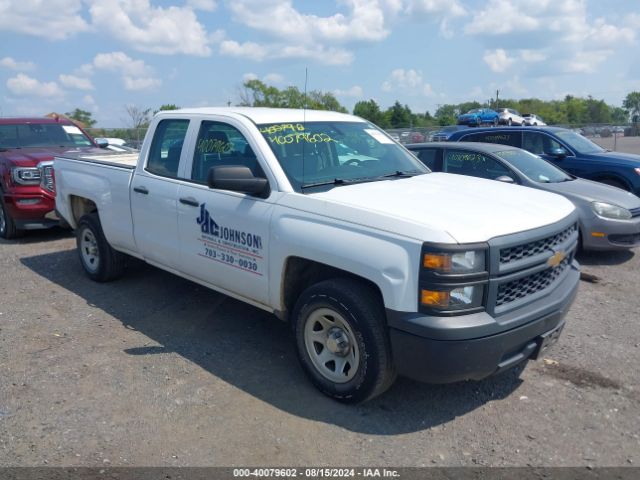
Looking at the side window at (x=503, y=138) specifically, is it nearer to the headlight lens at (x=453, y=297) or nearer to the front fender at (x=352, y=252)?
the front fender at (x=352, y=252)

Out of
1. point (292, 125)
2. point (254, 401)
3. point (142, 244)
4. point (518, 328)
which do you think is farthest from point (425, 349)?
point (142, 244)

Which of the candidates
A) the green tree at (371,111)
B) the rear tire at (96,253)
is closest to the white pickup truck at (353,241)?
the rear tire at (96,253)

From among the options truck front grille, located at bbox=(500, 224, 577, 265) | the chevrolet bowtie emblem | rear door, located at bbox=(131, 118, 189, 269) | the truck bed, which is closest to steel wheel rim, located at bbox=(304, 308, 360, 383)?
truck front grille, located at bbox=(500, 224, 577, 265)

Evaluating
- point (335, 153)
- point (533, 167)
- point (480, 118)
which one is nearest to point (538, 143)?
point (533, 167)

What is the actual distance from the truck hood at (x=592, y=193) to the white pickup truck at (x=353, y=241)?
327cm

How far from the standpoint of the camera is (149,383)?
434 centimetres

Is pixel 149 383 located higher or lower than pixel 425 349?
lower

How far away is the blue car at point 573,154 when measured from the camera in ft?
31.5

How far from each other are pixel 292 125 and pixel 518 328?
2430 millimetres

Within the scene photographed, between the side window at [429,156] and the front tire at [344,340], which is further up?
the side window at [429,156]

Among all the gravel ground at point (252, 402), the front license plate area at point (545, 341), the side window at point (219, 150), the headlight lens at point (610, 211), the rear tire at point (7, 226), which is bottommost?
the gravel ground at point (252, 402)

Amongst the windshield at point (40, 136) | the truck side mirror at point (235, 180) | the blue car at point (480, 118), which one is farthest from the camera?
the blue car at point (480, 118)

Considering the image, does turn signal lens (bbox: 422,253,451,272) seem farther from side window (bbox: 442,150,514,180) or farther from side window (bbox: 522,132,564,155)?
side window (bbox: 522,132,564,155)

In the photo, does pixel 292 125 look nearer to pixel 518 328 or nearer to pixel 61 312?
pixel 518 328
